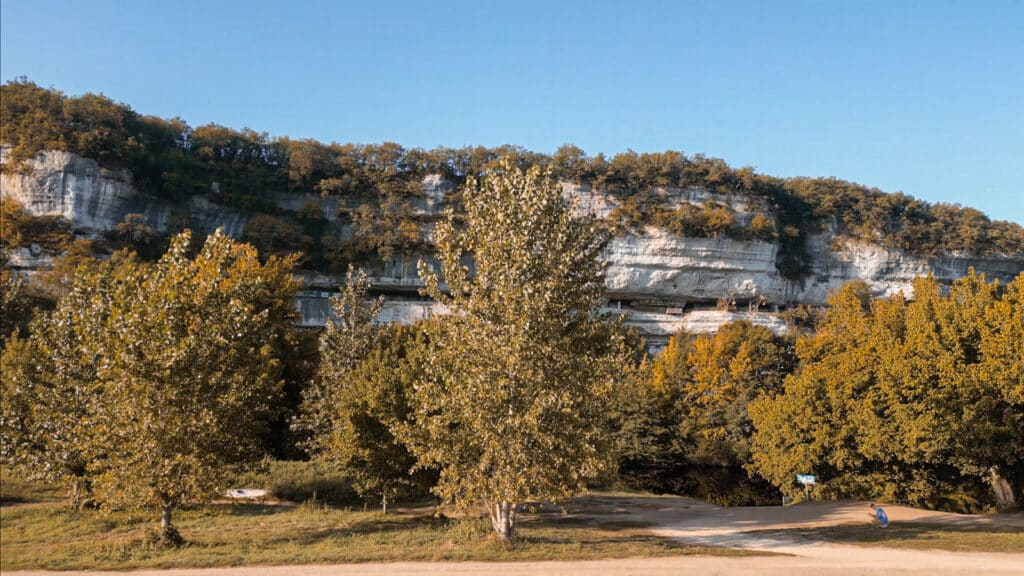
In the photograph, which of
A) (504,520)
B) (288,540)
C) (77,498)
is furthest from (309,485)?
(504,520)

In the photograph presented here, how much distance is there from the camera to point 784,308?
8356 cm

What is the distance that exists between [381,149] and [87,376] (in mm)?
64014

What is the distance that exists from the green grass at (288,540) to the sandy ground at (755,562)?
2.28ft

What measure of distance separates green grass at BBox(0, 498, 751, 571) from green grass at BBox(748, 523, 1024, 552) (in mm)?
5538

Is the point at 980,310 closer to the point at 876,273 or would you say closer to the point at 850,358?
the point at 850,358

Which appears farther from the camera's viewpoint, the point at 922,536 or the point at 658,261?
the point at 658,261

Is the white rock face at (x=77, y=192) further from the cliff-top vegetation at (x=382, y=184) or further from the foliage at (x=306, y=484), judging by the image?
the foliage at (x=306, y=484)

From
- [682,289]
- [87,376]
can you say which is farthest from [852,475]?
[682,289]

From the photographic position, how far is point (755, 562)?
15.2m

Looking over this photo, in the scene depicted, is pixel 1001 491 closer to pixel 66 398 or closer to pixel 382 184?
pixel 66 398

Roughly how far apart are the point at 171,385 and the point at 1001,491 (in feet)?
108

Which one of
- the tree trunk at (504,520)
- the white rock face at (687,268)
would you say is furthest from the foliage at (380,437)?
the white rock face at (687,268)

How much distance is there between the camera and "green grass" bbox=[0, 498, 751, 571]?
13.9 m

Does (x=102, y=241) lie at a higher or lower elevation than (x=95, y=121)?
lower
